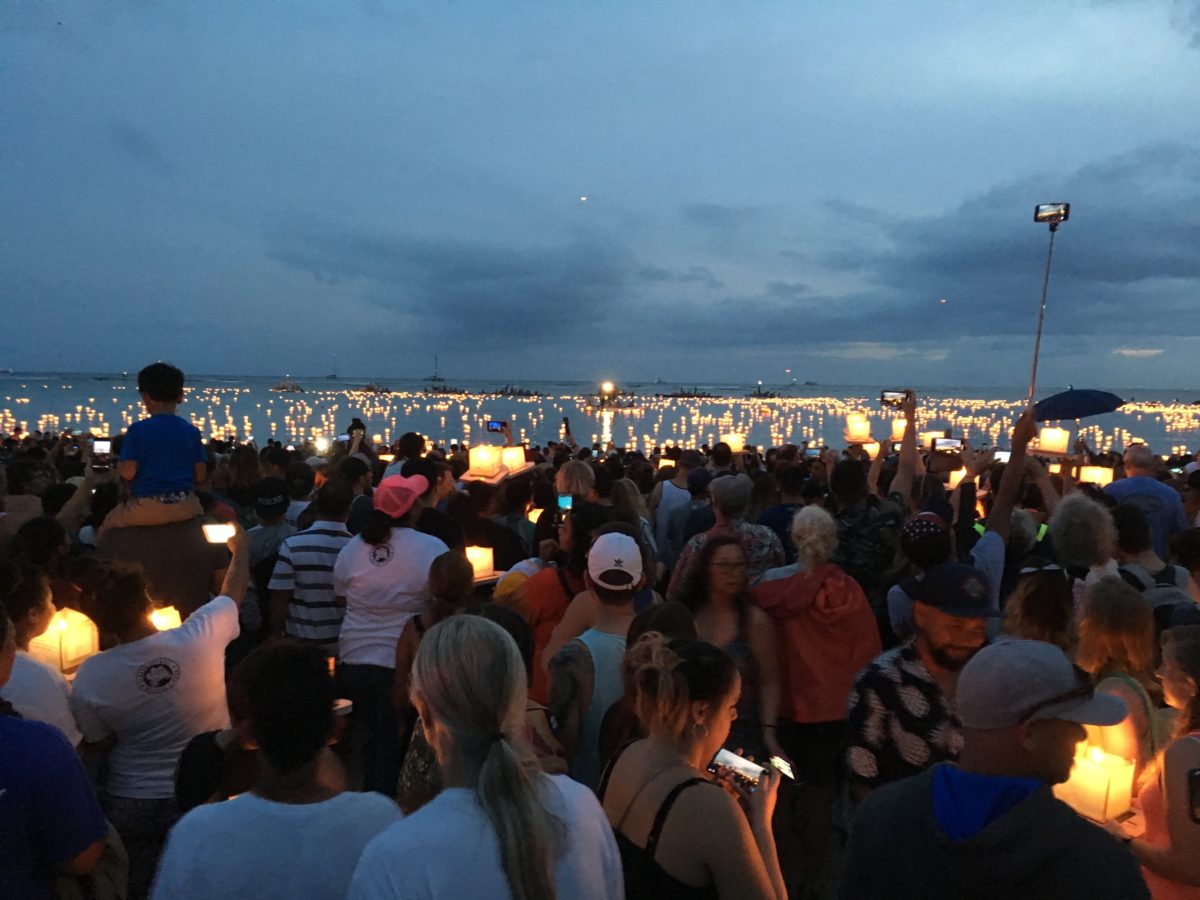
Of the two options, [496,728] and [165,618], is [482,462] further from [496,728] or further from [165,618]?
[496,728]

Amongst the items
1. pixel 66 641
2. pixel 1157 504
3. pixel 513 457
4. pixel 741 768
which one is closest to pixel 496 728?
pixel 741 768

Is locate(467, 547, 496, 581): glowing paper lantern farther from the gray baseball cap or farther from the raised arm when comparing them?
the gray baseball cap

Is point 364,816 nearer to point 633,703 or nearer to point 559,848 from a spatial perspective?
point 559,848

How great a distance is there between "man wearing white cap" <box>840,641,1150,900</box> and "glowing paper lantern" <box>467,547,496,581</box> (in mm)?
3541

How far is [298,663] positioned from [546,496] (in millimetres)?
4636

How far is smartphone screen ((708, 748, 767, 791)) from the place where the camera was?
2248mm

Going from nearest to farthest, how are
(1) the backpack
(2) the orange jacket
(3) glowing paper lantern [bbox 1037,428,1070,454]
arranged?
(1) the backpack < (2) the orange jacket < (3) glowing paper lantern [bbox 1037,428,1070,454]

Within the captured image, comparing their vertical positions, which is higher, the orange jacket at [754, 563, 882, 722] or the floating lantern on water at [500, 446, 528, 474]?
the floating lantern on water at [500, 446, 528, 474]

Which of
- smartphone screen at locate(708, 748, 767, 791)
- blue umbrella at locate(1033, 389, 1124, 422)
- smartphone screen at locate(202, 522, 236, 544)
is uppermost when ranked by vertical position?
blue umbrella at locate(1033, 389, 1124, 422)

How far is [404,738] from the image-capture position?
4.32m

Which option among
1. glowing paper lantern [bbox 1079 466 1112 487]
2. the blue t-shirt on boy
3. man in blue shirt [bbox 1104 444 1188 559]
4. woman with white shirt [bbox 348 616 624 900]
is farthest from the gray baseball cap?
glowing paper lantern [bbox 1079 466 1112 487]

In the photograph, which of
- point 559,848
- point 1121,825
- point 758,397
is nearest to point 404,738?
point 559,848

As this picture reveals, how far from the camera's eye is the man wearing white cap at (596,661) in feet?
9.93

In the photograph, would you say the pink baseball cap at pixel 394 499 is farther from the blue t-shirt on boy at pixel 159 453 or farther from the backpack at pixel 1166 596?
the backpack at pixel 1166 596
